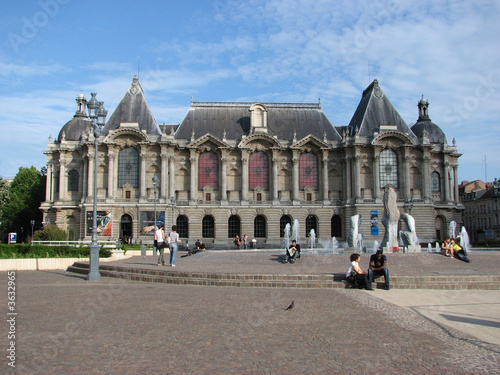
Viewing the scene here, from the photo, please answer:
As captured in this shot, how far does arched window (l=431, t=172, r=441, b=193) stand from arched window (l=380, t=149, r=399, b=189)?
6.82m

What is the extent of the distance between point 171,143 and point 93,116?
36.9 meters

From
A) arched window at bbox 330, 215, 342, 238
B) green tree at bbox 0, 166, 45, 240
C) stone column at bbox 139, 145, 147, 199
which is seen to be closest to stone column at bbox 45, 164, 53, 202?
green tree at bbox 0, 166, 45, 240

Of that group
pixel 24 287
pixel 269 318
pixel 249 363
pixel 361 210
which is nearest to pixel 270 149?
pixel 361 210

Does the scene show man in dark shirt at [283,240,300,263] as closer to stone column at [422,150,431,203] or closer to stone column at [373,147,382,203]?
stone column at [373,147,382,203]

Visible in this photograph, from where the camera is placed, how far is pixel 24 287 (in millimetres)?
19078

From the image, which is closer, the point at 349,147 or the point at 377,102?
the point at 349,147

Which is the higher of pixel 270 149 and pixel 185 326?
pixel 270 149

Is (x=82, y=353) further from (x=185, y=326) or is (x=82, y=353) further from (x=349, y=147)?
(x=349, y=147)

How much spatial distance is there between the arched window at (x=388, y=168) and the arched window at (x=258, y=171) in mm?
15023

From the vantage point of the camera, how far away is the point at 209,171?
204 feet

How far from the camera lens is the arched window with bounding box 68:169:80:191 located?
207 ft

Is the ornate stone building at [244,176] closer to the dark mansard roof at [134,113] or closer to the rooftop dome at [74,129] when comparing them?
the dark mansard roof at [134,113]

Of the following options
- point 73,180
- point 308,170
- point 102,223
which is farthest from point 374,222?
point 73,180

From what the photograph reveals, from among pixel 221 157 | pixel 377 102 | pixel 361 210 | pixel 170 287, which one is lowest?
pixel 170 287
